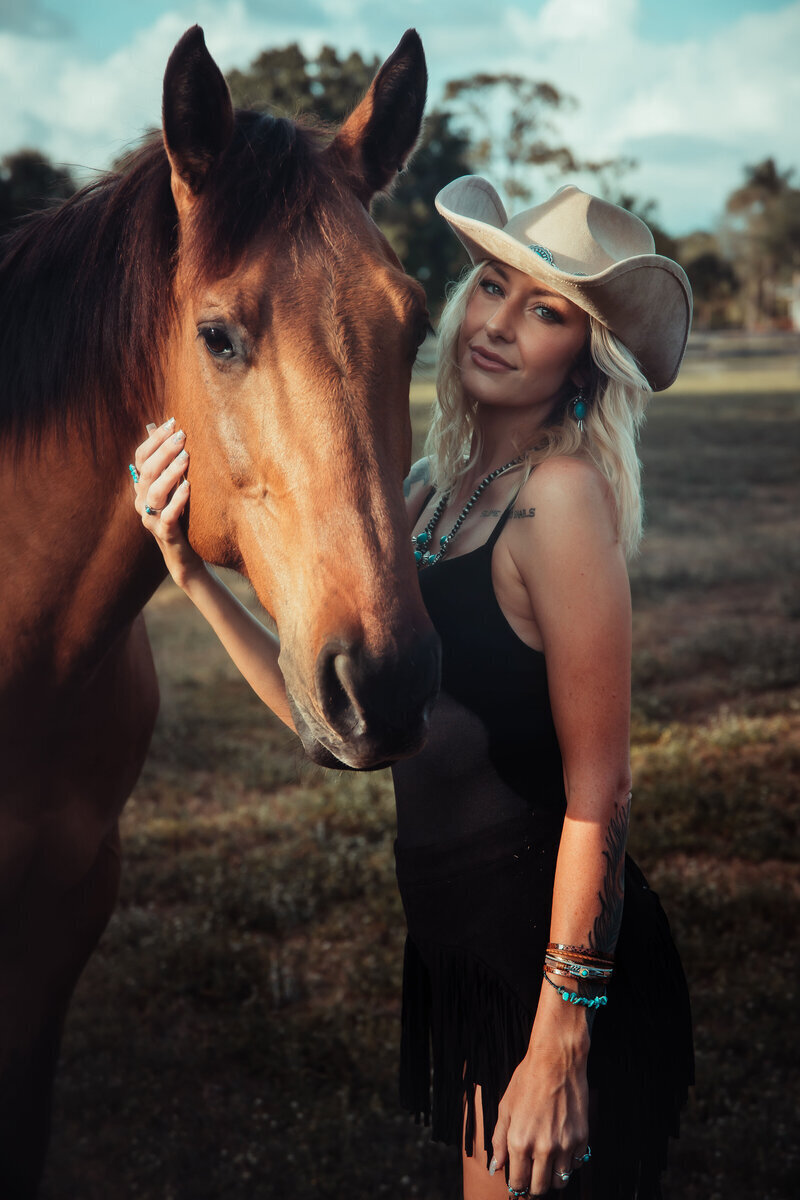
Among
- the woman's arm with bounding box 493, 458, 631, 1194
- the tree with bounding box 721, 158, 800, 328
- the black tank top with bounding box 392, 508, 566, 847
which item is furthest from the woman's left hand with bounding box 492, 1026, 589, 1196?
the tree with bounding box 721, 158, 800, 328

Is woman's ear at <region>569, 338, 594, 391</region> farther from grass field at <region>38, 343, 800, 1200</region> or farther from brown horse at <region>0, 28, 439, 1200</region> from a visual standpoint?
grass field at <region>38, 343, 800, 1200</region>

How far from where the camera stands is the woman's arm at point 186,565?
175cm

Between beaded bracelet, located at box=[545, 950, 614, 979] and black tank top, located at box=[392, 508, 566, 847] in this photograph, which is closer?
A: beaded bracelet, located at box=[545, 950, 614, 979]

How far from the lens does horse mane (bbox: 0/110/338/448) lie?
1.69 meters

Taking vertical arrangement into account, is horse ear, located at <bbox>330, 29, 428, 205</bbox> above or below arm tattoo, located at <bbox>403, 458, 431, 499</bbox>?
above

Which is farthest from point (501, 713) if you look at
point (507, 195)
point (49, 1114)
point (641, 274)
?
point (507, 195)

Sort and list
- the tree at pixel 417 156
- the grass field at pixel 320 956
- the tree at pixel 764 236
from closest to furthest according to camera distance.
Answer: the grass field at pixel 320 956 → the tree at pixel 417 156 → the tree at pixel 764 236

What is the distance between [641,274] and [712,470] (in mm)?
13849

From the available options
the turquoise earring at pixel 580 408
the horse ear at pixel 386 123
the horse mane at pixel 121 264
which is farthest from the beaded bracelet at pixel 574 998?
the horse ear at pixel 386 123

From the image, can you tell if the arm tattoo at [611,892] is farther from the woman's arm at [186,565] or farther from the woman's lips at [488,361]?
the woman's lips at [488,361]

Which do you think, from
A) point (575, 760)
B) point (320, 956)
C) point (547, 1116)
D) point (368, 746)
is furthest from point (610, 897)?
point (320, 956)

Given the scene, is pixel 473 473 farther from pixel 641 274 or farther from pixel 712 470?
pixel 712 470

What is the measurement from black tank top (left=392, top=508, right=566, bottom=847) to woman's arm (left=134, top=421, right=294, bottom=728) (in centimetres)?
32

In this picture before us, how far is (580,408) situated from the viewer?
183 cm
